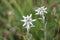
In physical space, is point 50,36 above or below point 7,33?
below

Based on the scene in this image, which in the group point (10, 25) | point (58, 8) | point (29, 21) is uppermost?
point (58, 8)

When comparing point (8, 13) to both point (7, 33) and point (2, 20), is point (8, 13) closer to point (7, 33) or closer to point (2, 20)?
point (2, 20)

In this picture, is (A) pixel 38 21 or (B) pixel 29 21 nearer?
(B) pixel 29 21

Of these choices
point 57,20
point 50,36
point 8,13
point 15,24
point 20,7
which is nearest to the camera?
point 50,36

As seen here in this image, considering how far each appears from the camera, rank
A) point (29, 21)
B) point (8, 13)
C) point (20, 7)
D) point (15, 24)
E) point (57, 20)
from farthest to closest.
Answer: point (8, 13)
point (20, 7)
point (15, 24)
point (57, 20)
point (29, 21)

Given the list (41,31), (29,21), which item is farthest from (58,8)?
(29,21)

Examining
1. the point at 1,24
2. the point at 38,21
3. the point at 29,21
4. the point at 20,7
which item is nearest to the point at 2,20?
the point at 1,24
